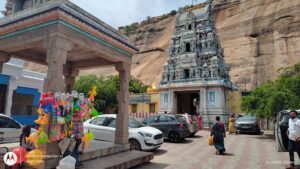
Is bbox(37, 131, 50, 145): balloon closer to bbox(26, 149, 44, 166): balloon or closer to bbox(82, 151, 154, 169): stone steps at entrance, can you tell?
bbox(26, 149, 44, 166): balloon

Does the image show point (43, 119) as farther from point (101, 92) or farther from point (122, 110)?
point (101, 92)

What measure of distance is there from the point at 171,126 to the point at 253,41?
35939 mm

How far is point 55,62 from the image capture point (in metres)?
5.39

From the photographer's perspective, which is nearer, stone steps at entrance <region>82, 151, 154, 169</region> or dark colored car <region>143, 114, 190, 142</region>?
stone steps at entrance <region>82, 151, 154, 169</region>

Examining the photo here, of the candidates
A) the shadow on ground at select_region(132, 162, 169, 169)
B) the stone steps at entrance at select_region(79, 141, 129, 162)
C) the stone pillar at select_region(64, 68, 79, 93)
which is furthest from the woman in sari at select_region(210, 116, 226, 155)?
the stone pillar at select_region(64, 68, 79, 93)

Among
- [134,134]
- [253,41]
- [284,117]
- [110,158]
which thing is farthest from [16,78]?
[253,41]

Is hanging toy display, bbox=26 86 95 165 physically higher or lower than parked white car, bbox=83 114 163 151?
higher

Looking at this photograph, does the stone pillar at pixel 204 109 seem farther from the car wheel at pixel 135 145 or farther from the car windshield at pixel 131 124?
the car wheel at pixel 135 145

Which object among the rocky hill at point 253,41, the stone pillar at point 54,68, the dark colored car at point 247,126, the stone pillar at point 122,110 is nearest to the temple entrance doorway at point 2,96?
the stone pillar at point 122,110

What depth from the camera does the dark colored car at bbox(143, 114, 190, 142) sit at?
40.9 feet

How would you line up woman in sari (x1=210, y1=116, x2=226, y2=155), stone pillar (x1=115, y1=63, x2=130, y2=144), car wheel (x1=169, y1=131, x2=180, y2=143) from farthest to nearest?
car wheel (x1=169, y1=131, x2=180, y2=143)
woman in sari (x1=210, y1=116, x2=226, y2=155)
stone pillar (x1=115, y1=63, x2=130, y2=144)

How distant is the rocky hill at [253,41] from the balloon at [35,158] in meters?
36.4

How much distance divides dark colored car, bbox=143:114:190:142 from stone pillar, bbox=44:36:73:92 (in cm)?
817

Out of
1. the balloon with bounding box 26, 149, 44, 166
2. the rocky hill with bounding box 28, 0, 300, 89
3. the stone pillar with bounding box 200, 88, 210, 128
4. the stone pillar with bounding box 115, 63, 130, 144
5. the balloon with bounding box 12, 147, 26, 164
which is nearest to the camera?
the balloon with bounding box 12, 147, 26, 164
